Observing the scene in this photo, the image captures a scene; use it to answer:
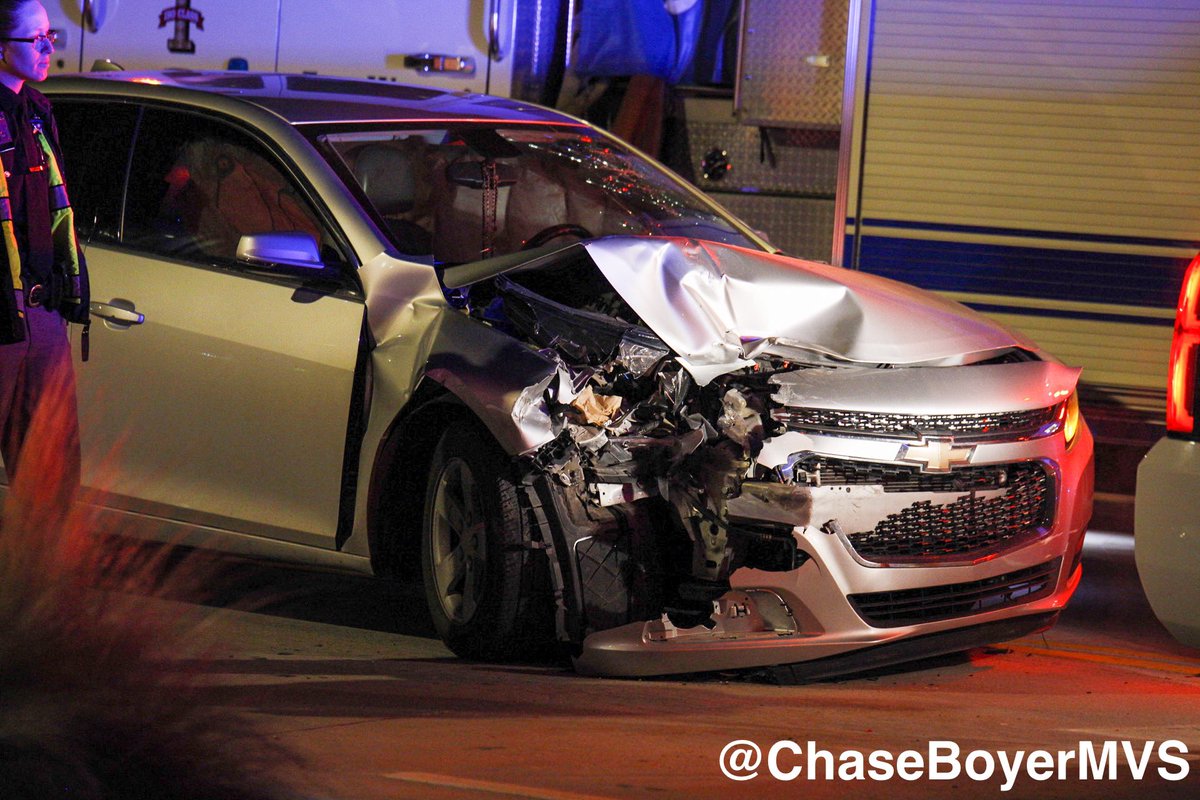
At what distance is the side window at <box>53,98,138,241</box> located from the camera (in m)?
6.08

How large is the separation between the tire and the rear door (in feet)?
1.22

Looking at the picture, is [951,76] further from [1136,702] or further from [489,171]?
[1136,702]

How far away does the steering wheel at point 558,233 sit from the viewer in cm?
624

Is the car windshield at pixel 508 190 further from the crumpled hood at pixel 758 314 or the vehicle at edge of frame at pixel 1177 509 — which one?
the vehicle at edge of frame at pixel 1177 509

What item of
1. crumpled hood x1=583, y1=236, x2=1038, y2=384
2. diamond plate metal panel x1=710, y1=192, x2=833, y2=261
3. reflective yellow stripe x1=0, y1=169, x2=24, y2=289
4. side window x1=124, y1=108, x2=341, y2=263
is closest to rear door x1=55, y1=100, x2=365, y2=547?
side window x1=124, y1=108, x2=341, y2=263

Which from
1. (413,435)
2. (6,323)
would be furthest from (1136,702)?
(6,323)

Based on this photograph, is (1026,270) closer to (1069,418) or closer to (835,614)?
(1069,418)

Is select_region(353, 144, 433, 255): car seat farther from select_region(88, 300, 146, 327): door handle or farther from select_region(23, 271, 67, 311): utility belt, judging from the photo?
select_region(23, 271, 67, 311): utility belt

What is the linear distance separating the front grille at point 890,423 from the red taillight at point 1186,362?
60 cm

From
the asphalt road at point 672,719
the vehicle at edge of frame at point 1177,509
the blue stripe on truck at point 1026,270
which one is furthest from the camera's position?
the blue stripe on truck at point 1026,270

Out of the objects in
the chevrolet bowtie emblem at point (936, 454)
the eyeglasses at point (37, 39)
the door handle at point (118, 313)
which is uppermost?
the eyeglasses at point (37, 39)

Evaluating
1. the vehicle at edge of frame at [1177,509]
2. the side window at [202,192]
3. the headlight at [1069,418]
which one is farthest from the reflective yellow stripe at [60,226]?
the vehicle at edge of frame at [1177,509]

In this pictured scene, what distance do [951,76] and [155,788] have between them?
6815 millimetres

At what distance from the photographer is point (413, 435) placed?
5348 mm
